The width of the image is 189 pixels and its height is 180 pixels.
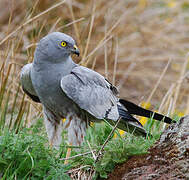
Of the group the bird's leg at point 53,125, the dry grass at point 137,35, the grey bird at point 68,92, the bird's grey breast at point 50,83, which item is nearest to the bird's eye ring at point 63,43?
the grey bird at point 68,92

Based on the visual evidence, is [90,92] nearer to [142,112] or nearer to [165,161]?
[142,112]

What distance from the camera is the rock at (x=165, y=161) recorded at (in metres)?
2.37

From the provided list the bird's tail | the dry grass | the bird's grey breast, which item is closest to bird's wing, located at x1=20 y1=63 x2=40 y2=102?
the bird's grey breast

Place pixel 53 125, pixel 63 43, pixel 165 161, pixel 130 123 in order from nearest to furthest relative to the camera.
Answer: pixel 165 161
pixel 63 43
pixel 130 123
pixel 53 125

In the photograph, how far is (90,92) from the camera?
3658 millimetres

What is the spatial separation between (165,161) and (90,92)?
4.50 ft

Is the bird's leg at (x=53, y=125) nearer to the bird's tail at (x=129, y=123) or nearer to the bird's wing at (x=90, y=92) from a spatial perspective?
the bird's wing at (x=90, y=92)

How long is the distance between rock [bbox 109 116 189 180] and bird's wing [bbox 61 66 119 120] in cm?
100

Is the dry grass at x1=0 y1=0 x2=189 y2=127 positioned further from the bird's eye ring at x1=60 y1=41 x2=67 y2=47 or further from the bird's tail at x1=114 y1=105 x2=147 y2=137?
the bird's eye ring at x1=60 y1=41 x2=67 y2=47

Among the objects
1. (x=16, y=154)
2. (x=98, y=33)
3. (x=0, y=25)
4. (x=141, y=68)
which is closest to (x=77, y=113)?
(x=16, y=154)

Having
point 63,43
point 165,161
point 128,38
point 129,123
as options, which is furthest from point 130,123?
point 128,38

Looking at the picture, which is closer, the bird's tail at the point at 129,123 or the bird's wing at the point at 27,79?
the bird's tail at the point at 129,123

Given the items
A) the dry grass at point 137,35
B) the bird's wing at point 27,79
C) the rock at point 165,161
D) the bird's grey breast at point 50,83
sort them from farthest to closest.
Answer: the dry grass at point 137,35, the bird's wing at point 27,79, the bird's grey breast at point 50,83, the rock at point 165,161

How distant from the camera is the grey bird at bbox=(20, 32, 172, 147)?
3525 millimetres
